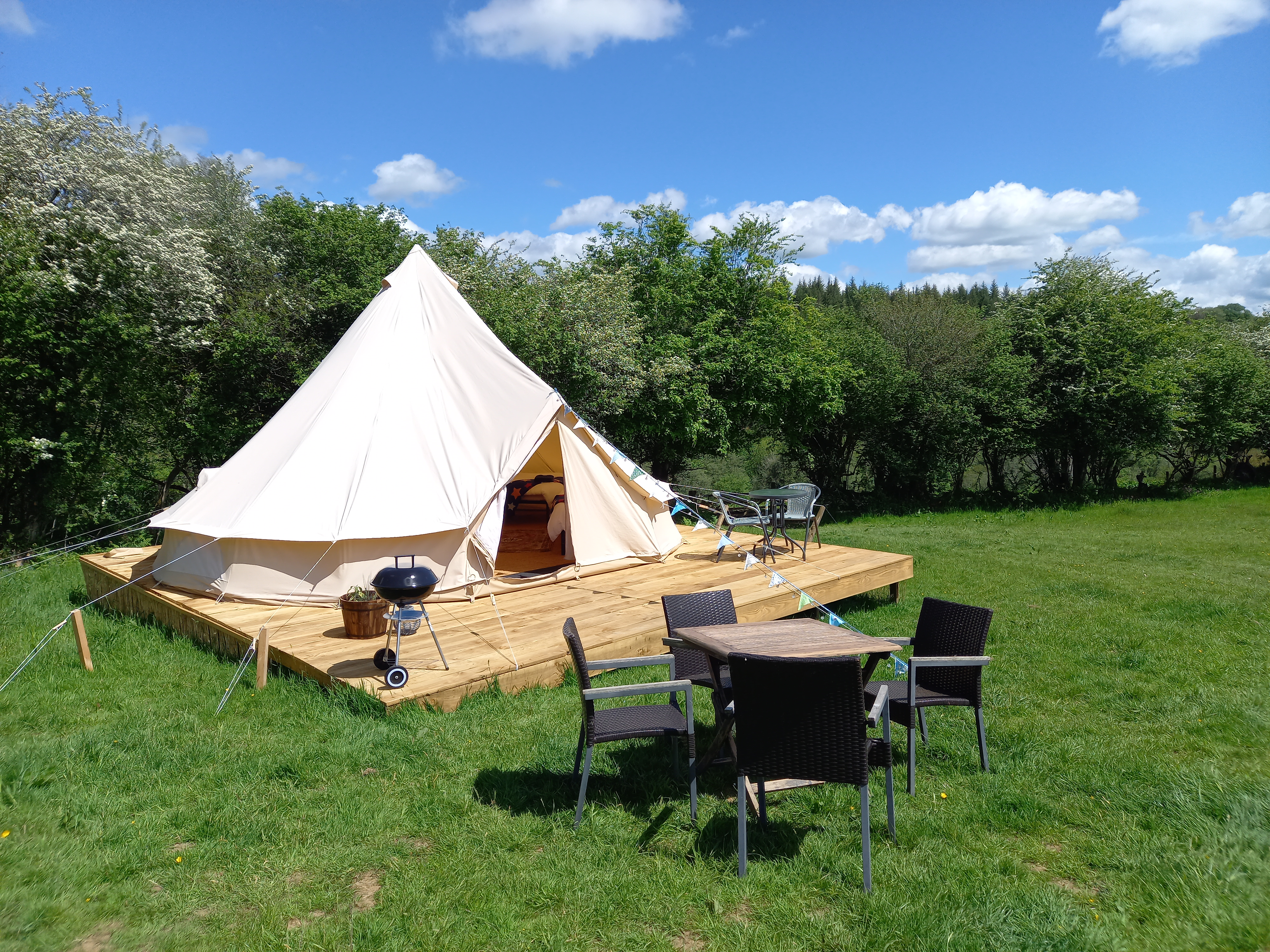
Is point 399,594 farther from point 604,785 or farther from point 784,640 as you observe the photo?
point 784,640

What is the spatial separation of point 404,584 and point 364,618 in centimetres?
113

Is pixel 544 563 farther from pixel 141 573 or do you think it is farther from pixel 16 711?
pixel 16 711

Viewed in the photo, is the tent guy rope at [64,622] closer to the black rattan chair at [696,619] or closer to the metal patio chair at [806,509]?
the black rattan chair at [696,619]

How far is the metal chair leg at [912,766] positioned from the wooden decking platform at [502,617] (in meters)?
1.83

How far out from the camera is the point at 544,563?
864 centimetres

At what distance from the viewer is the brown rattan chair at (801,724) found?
2957 mm

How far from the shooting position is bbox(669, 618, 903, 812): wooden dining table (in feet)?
11.4

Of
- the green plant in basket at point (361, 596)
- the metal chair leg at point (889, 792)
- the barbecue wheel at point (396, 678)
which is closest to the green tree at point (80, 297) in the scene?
the green plant in basket at point (361, 596)

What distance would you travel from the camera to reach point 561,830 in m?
3.42

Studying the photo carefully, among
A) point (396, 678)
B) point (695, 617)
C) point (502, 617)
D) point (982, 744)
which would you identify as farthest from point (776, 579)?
point (396, 678)

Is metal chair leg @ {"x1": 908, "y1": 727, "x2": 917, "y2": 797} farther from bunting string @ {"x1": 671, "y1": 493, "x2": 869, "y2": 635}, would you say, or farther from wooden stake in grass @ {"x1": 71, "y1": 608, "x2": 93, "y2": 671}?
wooden stake in grass @ {"x1": 71, "y1": 608, "x2": 93, "y2": 671}

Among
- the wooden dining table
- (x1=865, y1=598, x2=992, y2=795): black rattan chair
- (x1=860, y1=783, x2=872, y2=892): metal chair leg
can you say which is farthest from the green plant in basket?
(x1=860, y1=783, x2=872, y2=892): metal chair leg

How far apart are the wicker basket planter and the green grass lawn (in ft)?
2.31

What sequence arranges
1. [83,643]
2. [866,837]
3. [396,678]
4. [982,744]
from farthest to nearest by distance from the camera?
[83,643], [396,678], [982,744], [866,837]
